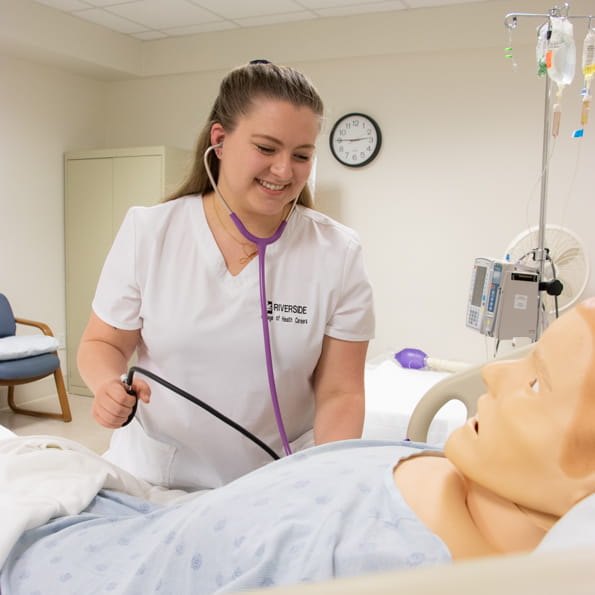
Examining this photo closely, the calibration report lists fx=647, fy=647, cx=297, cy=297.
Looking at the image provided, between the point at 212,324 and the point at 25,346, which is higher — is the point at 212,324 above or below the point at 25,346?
above

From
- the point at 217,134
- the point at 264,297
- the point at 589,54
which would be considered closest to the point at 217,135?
the point at 217,134

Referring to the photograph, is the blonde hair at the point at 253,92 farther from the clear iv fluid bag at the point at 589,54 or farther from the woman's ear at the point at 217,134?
the clear iv fluid bag at the point at 589,54

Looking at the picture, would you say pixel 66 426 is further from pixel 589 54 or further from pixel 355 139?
pixel 589 54

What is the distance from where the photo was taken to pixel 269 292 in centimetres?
131

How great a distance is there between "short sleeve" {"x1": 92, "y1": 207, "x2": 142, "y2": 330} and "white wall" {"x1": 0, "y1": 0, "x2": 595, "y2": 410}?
115 inches

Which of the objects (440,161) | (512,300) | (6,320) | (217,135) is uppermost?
(440,161)

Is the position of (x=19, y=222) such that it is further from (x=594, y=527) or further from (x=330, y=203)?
(x=594, y=527)

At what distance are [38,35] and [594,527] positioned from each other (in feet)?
14.1

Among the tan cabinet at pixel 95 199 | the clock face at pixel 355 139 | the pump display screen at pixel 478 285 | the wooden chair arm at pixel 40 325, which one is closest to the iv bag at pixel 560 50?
the pump display screen at pixel 478 285

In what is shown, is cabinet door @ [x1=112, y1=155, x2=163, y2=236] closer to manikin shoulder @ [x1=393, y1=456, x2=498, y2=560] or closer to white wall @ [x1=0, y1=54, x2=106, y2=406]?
white wall @ [x1=0, y1=54, x2=106, y2=406]

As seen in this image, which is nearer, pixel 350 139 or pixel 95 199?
pixel 350 139

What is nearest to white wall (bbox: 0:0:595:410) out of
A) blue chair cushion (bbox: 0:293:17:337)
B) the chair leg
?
blue chair cushion (bbox: 0:293:17:337)

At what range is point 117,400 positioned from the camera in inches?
42.3

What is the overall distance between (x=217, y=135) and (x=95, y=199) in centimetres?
351
